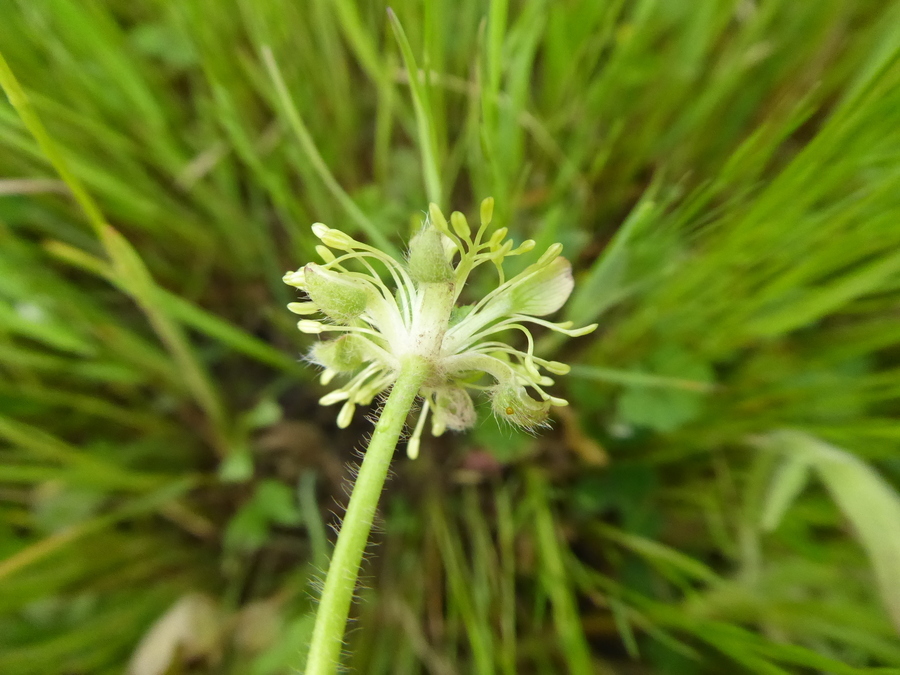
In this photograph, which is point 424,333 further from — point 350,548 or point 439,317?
point 350,548

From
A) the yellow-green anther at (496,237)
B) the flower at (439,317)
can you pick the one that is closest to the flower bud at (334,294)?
the flower at (439,317)

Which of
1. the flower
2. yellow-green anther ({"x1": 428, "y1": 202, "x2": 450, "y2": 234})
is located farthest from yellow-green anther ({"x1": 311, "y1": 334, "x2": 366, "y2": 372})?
yellow-green anther ({"x1": 428, "y1": 202, "x2": 450, "y2": 234})

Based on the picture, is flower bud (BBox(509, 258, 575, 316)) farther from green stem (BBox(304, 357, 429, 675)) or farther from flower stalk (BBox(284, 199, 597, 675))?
green stem (BBox(304, 357, 429, 675))

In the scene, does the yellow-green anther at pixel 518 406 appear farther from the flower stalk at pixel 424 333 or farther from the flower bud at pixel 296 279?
the flower bud at pixel 296 279

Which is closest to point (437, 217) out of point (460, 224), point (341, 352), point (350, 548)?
point (460, 224)

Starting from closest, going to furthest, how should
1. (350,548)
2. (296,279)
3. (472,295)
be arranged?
(350,548) → (296,279) → (472,295)

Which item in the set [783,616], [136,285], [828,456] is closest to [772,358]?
[828,456]
